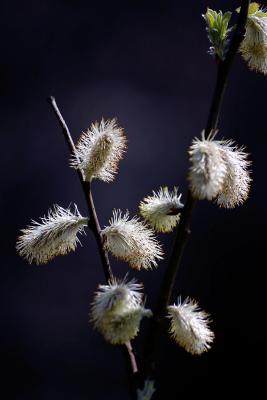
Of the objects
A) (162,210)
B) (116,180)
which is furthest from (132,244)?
(116,180)

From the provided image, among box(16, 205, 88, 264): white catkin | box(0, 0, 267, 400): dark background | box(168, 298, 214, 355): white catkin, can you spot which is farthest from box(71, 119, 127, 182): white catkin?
box(0, 0, 267, 400): dark background

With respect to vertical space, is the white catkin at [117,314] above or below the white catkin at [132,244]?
below

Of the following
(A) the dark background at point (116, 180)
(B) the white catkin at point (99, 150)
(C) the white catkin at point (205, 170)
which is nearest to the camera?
(C) the white catkin at point (205, 170)

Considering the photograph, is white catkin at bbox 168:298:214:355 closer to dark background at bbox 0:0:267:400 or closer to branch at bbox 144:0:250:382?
branch at bbox 144:0:250:382

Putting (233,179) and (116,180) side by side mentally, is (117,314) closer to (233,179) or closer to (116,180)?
(233,179)

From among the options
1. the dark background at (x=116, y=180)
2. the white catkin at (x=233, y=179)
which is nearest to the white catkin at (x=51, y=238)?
the white catkin at (x=233, y=179)

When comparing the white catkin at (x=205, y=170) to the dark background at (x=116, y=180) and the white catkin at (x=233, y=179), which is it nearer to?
the white catkin at (x=233, y=179)

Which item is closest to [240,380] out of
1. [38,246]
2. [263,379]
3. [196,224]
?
[263,379]
